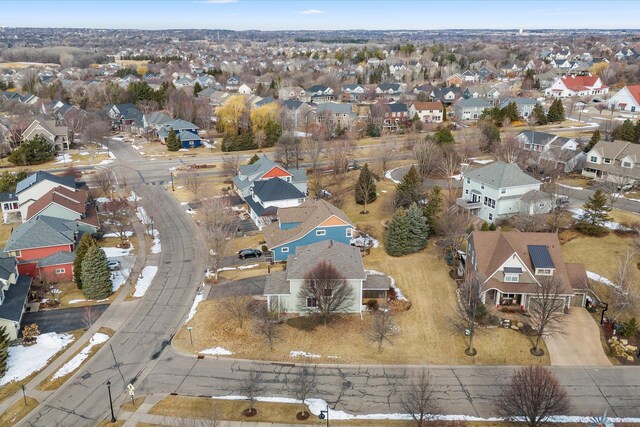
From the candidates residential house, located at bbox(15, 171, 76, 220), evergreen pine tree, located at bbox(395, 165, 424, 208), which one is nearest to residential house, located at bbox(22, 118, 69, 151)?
residential house, located at bbox(15, 171, 76, 220)

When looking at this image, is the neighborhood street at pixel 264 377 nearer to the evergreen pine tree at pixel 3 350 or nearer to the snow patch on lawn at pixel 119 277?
the evergreen pine tree at pixel 3 350

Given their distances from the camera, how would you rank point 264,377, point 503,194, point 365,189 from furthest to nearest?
point 365,189
point 503,194
point 264,377

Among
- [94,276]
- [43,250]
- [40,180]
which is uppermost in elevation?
[40,180]

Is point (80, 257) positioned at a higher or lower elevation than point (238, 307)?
higher

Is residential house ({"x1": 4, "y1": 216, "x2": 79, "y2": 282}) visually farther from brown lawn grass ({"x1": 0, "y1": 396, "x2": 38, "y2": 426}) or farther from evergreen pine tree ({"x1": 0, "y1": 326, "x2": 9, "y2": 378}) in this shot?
brown lawn grass ({"x1": 0, "y1": 396, "x2": 38, "y2": 426})

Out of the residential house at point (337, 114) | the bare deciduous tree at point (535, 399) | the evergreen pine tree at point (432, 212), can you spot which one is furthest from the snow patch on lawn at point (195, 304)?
the residential house at point (337, 114)

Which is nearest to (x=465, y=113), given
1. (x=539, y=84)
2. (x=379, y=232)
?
(x=539, y=84)

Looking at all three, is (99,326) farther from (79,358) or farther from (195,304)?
(195,304)

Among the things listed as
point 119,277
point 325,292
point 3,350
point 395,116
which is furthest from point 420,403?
point 395,116
